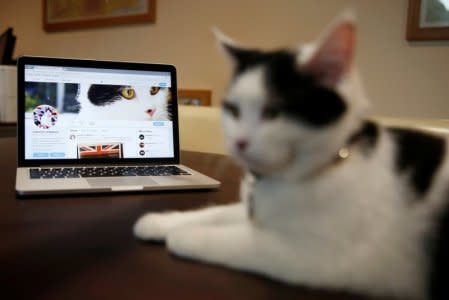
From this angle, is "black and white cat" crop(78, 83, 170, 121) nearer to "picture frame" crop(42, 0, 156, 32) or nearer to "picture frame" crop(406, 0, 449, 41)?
"picture frame" crop(406, 0, 449, 41)

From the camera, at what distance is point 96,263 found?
47 cm

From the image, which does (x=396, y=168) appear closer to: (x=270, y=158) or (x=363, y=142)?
(x=363, y=142)

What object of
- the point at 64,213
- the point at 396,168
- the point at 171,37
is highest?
the point at 171,37

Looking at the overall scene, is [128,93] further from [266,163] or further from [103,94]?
[266,163]

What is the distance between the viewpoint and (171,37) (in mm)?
2039

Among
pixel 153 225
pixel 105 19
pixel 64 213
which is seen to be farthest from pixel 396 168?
pixel 105 19

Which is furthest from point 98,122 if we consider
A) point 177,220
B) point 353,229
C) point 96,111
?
point 353,229

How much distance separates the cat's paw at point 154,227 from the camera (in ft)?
1.76

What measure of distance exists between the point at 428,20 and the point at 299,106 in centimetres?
119

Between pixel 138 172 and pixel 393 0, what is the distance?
107 cm

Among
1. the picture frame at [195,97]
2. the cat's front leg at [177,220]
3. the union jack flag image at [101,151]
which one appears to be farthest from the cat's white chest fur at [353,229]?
the picture frame at [195,97]

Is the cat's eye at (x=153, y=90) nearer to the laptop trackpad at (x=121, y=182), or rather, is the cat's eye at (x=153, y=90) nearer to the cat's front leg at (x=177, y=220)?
the laptop trackpad at (x=121, y=182)

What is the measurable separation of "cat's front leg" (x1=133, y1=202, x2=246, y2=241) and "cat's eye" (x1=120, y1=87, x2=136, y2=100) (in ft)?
1.69

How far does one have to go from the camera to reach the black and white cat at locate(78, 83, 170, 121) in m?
0.99
